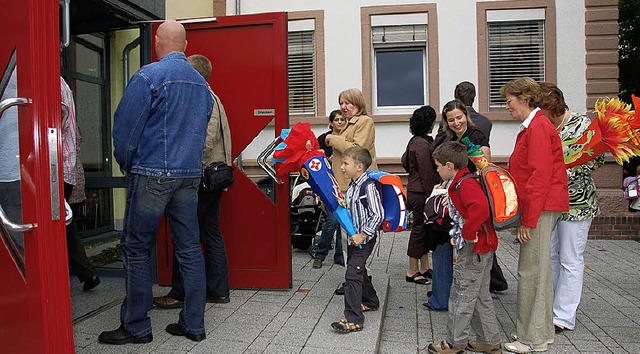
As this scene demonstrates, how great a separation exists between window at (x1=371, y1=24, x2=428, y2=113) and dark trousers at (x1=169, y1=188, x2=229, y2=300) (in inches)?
225

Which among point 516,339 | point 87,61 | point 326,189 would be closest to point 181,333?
point 326,189

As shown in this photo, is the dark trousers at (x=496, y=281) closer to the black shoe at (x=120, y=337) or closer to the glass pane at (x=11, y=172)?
the black shoe at (x=120, y=337)

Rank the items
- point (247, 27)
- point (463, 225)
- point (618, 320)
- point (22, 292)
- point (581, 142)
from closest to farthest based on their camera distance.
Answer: point (22, 292), point (463, 225), point (581, 142), point (618, 320), point (247, 27)

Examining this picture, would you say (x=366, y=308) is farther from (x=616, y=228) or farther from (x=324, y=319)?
(x=616, y=228)

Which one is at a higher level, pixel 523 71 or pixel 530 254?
pixel 523 71

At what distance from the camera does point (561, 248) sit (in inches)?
157

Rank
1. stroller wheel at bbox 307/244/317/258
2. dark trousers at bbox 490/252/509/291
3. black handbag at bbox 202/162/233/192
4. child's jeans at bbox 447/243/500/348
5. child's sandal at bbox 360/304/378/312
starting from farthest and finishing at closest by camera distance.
Result: stroller wheel at bbox 307/244/317/258 → dark trousers at bbox 490/252/509/291 → child's sandal at bbox 360/304/378/312 → black handbag at bbox 202/162/233/192 → child's jeans at bbox 447/243/500/348

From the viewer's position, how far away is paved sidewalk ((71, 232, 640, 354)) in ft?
11.5

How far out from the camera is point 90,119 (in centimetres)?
661

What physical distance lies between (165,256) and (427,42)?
6.25m

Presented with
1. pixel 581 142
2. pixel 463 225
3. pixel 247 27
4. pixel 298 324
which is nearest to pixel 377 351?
pixel 298 324

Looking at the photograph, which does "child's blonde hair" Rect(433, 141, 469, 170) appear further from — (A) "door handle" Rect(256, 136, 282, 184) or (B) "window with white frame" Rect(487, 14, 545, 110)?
(B) "window with white frame" Rect(487, 14, 545, 110)

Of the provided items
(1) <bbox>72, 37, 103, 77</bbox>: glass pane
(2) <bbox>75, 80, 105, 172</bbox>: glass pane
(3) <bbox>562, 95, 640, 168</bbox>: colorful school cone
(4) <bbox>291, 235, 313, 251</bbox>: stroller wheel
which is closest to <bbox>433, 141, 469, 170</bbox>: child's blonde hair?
(3) <bbox>562, 95, 640, 168</bbox>: colorful school cone

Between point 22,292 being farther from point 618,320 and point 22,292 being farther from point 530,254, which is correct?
point 618,320
